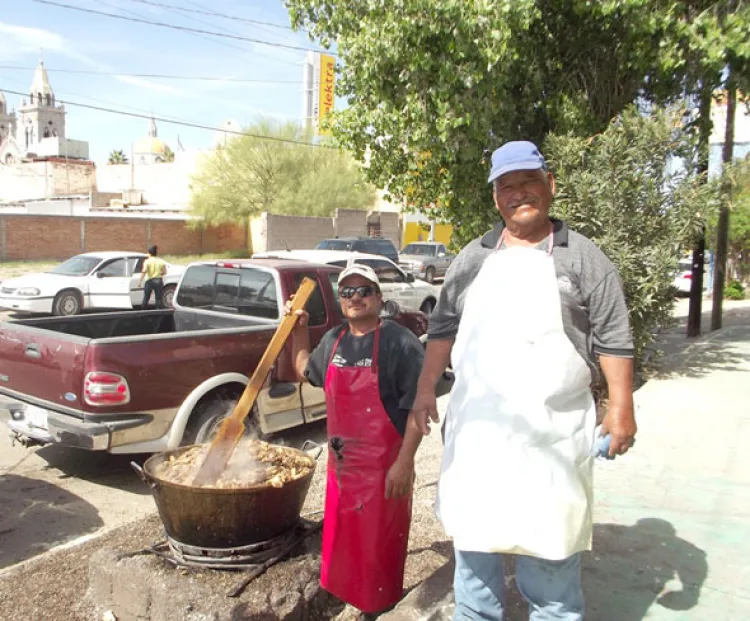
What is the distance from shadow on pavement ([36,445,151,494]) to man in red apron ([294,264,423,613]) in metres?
2.87

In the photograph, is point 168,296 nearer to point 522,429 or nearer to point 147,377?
point 147,377

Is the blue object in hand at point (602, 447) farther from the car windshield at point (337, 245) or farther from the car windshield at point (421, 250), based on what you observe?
the car windshield at point (421, 250)

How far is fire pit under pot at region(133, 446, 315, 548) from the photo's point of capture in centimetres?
317

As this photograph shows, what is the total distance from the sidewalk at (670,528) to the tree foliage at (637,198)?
1.52m

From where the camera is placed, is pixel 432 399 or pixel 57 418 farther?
pixel 57 418

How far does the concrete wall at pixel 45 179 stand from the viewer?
2697 inches

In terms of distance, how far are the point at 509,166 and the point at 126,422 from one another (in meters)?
3.61

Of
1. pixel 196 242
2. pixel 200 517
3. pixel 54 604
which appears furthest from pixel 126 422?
pixel 196 242

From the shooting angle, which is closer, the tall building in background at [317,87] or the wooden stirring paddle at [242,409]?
the wooden stirring paddle at [242,409]

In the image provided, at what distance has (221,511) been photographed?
126 inches

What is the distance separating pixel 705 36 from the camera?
8.36 meters

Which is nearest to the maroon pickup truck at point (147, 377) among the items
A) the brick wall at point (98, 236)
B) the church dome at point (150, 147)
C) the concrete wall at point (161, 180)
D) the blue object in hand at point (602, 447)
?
the blue object in hand at point (602, 447)

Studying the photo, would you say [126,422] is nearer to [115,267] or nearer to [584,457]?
[584,457]

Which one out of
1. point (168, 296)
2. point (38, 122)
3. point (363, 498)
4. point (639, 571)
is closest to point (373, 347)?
point (363, 498)
